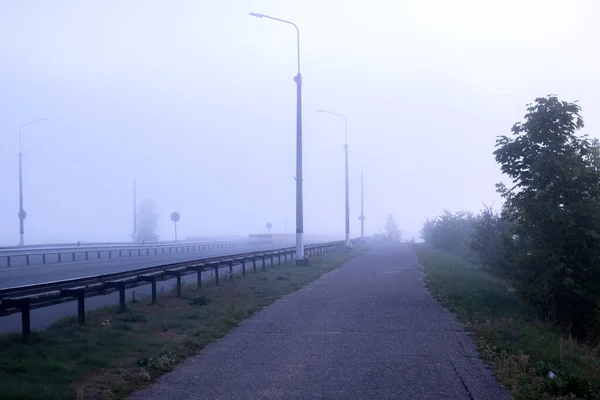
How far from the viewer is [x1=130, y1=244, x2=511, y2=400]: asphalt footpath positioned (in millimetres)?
8109

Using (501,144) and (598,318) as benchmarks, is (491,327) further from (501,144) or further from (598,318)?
(501,144)

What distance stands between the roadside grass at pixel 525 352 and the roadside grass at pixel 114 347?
4.79m

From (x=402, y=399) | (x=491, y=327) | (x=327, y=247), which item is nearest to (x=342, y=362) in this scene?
(x=402, y=399)

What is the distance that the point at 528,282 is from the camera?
54.8ft

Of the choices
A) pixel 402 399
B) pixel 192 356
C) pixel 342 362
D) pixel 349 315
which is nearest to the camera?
pixel 402 399

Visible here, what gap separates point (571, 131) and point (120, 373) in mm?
12845

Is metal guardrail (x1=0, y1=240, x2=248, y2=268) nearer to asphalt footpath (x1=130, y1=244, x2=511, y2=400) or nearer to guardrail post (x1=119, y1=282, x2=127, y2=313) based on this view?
guardrail post (x1=119, y1=282, x2=127, y2=313)

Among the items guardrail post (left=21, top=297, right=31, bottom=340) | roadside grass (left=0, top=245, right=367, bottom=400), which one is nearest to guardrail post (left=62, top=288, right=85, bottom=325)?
roadside grass (left=0, top=245, right=367, bottom=400)

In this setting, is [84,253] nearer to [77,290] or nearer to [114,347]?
[77,290]

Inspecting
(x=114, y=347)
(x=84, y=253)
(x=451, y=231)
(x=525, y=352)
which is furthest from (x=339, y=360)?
(x=451, y=231)

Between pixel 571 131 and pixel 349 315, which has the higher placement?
pixel 571 131

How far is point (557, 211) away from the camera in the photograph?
15961 mm

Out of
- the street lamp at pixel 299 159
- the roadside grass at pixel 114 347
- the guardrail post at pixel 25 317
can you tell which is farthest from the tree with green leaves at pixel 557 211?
the street lamp at pixel 299 159

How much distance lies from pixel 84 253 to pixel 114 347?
1494 inches
